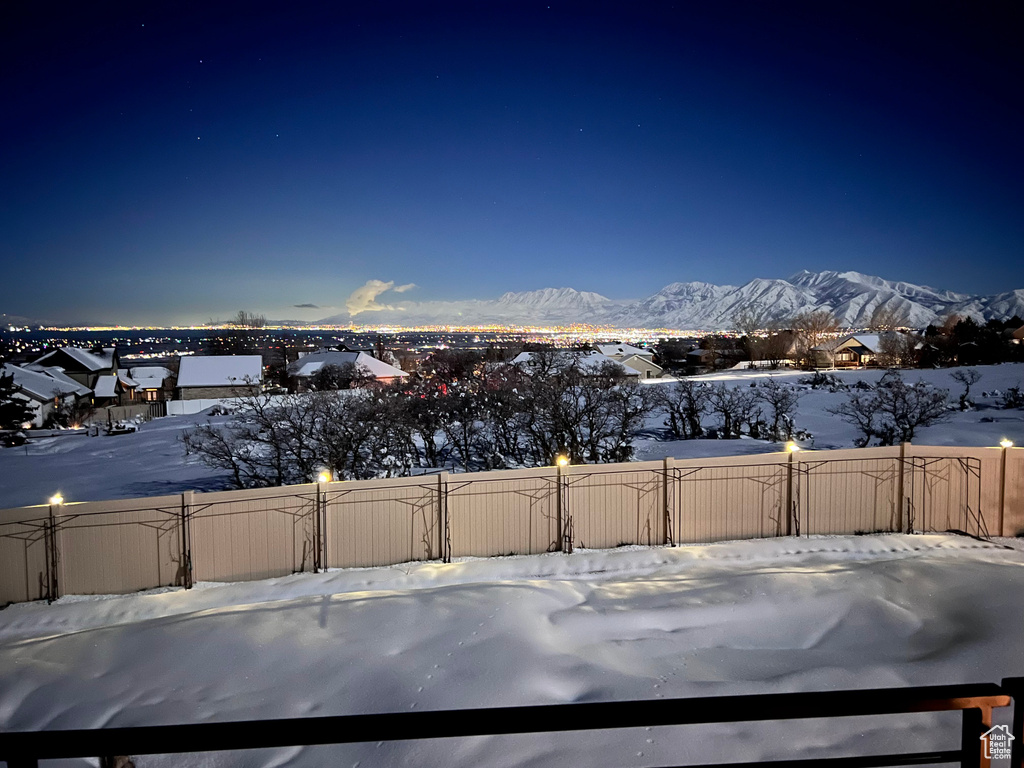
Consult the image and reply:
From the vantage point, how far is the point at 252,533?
12.0 meters

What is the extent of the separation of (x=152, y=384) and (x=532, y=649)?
64159 mm

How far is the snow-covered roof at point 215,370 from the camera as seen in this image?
161 ft

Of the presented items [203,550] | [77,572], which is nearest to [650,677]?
[203,550]

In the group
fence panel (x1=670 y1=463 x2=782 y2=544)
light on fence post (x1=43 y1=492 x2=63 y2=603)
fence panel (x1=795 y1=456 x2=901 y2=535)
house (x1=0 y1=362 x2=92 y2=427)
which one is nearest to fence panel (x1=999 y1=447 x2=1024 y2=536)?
fence panel (x1=795 y1=456 x2=901 y2=535)

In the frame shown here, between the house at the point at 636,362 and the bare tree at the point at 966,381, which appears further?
the house at the point at 636,362

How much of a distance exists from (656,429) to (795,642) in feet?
68.9

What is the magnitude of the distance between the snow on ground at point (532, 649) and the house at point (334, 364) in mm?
41534

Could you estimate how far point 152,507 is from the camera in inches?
453

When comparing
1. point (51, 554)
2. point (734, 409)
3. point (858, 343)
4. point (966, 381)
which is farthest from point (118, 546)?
point (858, 343)

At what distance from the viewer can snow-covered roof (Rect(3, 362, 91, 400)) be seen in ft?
137

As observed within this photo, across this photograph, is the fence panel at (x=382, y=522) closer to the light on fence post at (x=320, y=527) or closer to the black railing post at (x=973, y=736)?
the light on fence post at (x=320, y=527)

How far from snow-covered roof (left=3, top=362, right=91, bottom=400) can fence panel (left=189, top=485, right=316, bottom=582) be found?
128 ft

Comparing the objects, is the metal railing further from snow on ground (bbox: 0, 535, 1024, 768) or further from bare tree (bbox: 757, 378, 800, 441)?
bare tree (bbox: 757, 378, 800, 441)

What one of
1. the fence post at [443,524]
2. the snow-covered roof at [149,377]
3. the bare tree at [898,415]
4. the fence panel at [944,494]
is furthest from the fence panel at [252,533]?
the snow-covered roof at [149,377]
